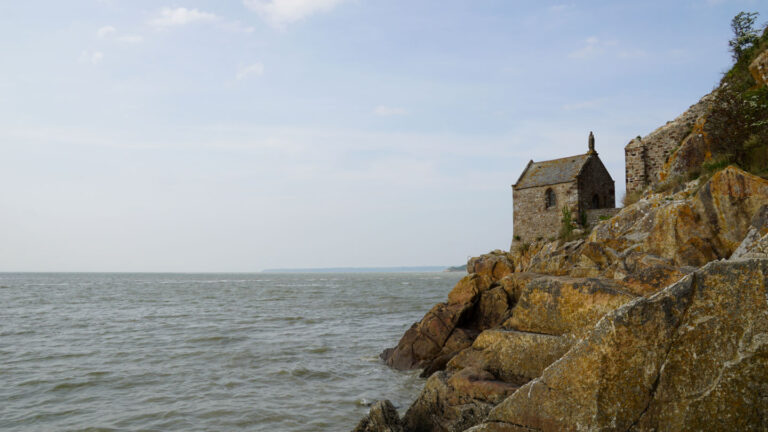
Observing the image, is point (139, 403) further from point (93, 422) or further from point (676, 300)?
point (676, 300)

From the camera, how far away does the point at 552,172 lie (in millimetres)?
37438

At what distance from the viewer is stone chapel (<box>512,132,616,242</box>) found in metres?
34.6

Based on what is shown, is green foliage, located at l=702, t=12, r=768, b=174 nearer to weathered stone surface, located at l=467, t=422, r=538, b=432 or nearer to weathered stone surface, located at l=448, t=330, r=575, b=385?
weathered stone surface, located at l=448, t=330, r=575, b=385

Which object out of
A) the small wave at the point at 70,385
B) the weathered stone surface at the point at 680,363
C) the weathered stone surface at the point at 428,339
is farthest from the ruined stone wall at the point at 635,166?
the small wave at the point at 70,385

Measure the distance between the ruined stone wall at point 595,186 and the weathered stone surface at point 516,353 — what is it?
28.5m

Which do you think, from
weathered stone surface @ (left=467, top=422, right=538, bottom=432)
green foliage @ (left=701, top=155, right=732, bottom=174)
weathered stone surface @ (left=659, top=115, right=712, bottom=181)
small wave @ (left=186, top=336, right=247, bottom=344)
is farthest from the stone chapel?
weathered stone surface @ (left=467, top=422, right=538, bottom=432)

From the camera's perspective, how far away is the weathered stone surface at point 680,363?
377cm

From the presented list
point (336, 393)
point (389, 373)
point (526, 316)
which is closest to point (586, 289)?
point (526, 316)

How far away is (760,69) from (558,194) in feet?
57.6

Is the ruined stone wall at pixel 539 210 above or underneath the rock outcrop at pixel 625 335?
above

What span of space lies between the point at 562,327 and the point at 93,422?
30.4 ft

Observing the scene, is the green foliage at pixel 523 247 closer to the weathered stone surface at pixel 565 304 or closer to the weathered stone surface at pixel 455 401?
the weathered stone surface at pixel 565 304

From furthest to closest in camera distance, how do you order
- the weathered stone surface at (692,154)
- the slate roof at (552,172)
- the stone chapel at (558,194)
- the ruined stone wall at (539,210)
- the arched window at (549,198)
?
the arched window at (549,198)
the slate roof at (552,172)
the ruined stone wall at (539,210)
the stone chapel at (558,194)
the weathered stone surface at (692,154)

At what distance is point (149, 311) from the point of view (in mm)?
31484
